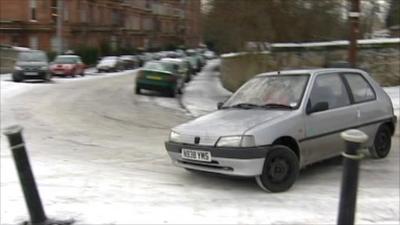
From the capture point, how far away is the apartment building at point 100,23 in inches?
1838

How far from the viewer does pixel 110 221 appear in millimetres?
5566

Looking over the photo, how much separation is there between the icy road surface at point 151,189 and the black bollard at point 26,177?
0.54 metres

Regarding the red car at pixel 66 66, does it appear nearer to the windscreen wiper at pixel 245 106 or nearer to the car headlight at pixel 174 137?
→ the windscreen wiper at pixel 245 106

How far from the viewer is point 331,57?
19.4 metres

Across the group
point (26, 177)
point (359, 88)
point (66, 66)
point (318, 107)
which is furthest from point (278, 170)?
point (66, 66)

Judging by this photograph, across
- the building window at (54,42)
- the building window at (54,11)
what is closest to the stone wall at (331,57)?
the building window at (54,42)

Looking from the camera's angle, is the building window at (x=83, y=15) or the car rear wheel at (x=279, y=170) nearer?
the car rear wheel at (x=279, y=170)

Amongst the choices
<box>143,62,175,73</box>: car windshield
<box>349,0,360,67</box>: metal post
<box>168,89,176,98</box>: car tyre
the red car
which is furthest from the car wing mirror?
the red car

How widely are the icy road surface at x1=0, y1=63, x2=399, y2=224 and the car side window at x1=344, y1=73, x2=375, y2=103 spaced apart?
0.98 metres

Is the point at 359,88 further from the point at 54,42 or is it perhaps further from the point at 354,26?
the point at 54,42

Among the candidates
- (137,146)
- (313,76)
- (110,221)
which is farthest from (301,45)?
(110,221)

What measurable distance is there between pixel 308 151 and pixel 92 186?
2695 mm

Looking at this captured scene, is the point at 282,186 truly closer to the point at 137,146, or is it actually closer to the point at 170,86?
the point at 137,146

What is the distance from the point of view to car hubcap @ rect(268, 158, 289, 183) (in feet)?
22.0
